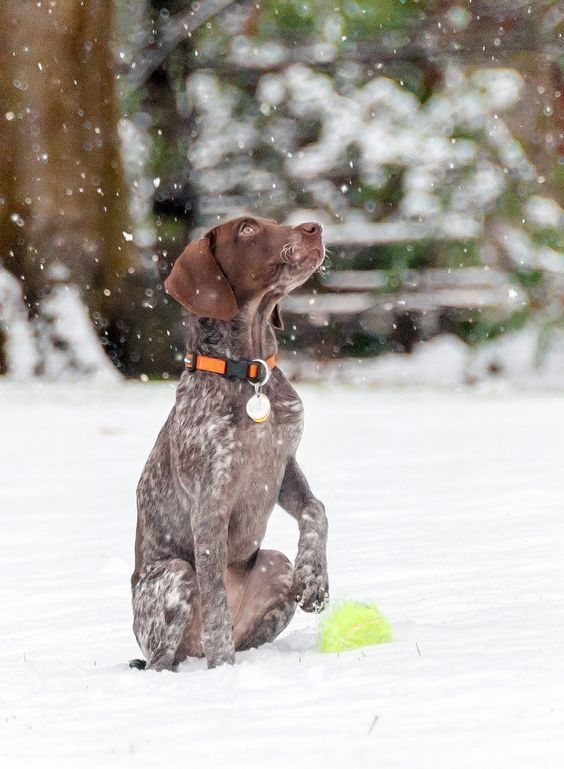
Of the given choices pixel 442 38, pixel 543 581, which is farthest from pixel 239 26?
pixel 543 581

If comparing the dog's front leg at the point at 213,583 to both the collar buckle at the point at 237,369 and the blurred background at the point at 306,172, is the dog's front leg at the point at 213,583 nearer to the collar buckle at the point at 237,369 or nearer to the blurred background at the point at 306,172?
the collar buckle at the point at 237,369

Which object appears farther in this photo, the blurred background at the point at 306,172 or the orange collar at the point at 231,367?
the blurred background at the point at 306,172

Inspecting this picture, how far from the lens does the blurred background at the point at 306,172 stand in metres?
13.7

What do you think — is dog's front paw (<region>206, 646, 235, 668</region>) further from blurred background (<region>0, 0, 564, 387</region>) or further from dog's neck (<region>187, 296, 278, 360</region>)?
blurred background (<region>0, 0, 564, 387</region>)

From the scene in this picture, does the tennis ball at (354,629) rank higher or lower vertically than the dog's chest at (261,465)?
lower

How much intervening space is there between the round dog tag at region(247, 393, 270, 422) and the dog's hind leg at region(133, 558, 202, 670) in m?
0.56

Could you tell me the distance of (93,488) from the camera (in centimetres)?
866

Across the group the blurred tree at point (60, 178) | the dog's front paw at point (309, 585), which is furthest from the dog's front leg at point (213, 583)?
the blurred tree at point (60, 178)

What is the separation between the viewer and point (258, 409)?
4.09 metres

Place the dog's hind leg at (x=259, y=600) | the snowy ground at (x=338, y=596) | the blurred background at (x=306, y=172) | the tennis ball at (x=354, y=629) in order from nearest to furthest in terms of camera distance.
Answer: the snowy ground at (x=338, y=596)
the tennis ball at (x=354, y=629)
the dog's hind leg at (x=259, y=600)
the blurred background at (x=306, y=172)

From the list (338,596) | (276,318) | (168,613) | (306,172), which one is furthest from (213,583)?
(306,172)

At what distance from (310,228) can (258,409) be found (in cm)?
60

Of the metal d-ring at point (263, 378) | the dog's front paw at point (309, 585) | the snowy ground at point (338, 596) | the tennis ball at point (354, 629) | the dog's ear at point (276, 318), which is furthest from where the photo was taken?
the dog's ear at point (276, 318)

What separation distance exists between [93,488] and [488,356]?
695 cm
